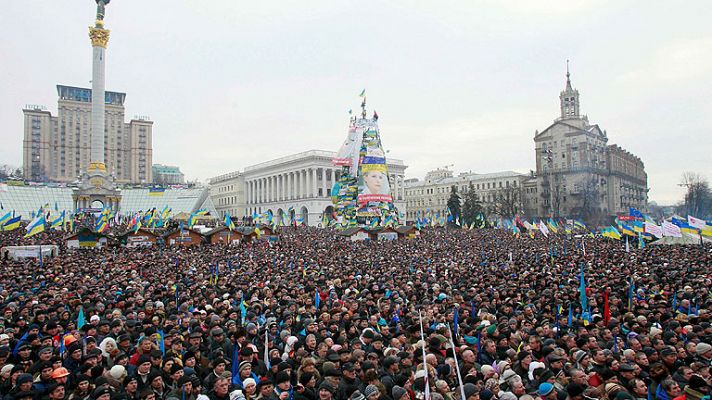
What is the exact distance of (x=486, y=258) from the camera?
859 inches

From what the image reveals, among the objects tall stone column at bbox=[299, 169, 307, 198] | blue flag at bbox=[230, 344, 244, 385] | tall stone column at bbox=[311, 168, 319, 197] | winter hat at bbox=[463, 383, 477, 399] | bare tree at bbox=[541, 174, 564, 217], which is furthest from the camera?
tall stone column at bbox=[299, 169, 307, 198]

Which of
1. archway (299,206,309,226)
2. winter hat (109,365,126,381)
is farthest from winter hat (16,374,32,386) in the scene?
archway (299,206,309,226)

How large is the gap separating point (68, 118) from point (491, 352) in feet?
446

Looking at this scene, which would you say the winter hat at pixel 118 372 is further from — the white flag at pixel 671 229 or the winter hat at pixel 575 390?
the white flag at pixel 671 229

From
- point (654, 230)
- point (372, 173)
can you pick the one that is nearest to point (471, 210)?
point (372, 173)

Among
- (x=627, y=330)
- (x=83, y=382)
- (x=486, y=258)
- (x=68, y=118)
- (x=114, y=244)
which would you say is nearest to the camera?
(x=83, y=382)

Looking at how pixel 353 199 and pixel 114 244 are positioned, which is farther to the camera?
pixel 353 199

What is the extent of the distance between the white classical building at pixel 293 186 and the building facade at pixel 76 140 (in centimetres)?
2781

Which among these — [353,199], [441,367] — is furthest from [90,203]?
[441,367]

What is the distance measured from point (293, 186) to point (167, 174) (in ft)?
301

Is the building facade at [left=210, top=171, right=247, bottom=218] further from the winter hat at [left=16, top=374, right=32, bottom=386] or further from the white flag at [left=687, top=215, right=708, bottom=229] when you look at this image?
the winter hat at [left=16, top=374, right=32, bottom=386]

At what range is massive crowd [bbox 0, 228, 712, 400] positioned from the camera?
5.45 meters

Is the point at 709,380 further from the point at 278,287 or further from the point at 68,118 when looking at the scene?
the point at 68,118

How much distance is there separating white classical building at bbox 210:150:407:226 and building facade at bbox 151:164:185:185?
5685 cm
